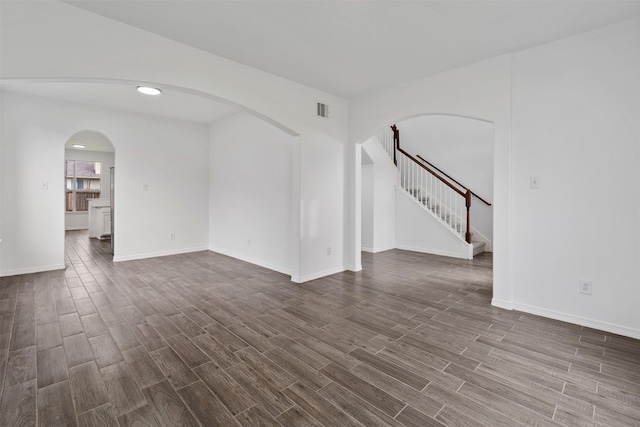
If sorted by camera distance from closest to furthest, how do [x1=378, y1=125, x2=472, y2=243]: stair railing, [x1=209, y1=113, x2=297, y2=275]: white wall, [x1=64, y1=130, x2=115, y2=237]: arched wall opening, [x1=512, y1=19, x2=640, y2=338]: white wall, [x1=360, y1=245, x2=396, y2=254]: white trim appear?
1. [x1=512, y1=19, x2=640, y2=338]: white wall
2. [x1=209, y1=113, x2=297, y2=275]: white wall
3. [x1=378, y1=125, x2=472, y2=243]: stair railing
4. [x1=360, y1=245, x2=396, y2=254]: white trim
5. [x1=64, y1=130, x2=115, y2=237]: arched wall opening

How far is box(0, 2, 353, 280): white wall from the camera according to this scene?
2.27 meters

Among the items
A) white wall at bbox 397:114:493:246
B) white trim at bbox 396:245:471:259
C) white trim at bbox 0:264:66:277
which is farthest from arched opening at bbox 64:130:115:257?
white wall at bbox 397:114:493:246

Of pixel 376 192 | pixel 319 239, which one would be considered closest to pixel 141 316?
pixel 319 239

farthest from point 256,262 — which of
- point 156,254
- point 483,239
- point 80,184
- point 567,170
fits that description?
point 80,184

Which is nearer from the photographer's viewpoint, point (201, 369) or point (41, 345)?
point (201, 369)

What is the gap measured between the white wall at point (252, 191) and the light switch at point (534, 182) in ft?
9.44

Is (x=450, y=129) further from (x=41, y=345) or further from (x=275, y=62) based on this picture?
(x=41, y=345)

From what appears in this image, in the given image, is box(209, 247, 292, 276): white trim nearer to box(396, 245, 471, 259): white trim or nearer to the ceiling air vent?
the ceiling air vent

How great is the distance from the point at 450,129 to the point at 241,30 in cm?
598

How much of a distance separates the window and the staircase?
9856 mm

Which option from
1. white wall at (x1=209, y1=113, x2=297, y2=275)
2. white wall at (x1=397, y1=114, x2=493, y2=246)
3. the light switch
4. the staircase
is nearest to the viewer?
the light switch

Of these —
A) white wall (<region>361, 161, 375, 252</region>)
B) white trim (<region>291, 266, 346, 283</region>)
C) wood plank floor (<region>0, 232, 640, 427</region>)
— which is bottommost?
wood plank floor (<region>0, 232, 640, 427</region>)

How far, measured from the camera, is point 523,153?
3.16 metres

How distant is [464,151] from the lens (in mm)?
7102
